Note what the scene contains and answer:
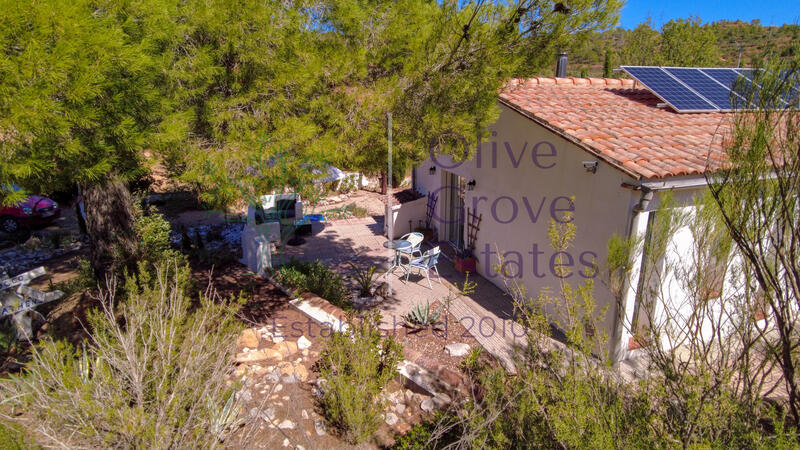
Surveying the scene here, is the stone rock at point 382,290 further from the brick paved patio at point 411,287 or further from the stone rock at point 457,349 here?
the stone rock at point 457,349

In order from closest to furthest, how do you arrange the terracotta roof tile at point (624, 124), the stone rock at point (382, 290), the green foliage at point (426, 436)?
the green foliage at point (426, 436), the terracotta roof tile at point (624, 124), the stone rock at point (382, 290)

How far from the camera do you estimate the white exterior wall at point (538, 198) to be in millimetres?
5723

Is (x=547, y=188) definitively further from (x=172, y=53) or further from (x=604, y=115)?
(x=172, y=53)

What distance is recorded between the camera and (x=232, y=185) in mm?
4676

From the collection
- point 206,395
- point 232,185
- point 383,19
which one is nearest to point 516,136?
point 383,19

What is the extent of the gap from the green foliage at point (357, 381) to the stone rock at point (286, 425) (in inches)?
13.6

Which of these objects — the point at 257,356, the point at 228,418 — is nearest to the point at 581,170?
the point at 257,356

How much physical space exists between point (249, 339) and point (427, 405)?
2.55 m

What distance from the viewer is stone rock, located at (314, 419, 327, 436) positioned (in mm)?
4062

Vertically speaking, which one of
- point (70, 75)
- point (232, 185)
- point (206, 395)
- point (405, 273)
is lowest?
point (405, 273)

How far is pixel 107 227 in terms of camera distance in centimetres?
707

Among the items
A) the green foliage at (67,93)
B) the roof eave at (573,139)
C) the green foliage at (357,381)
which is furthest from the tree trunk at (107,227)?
the roof eave at (573,139)

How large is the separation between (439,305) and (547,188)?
2749 mm

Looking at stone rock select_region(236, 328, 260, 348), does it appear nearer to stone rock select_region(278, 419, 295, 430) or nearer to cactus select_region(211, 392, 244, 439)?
stone rock select_region(278, 419, 295, 430)
